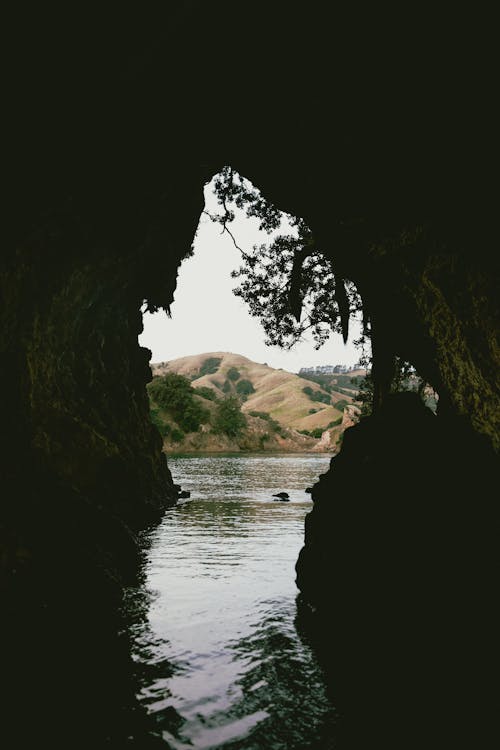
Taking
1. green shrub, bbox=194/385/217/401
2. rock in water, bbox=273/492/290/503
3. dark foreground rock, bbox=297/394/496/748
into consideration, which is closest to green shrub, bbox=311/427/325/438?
green shrub, bbox=194/385/217/401

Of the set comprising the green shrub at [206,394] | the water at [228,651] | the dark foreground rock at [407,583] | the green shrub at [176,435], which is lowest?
the green shrub at [176,435]

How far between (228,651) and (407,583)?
2953 mm

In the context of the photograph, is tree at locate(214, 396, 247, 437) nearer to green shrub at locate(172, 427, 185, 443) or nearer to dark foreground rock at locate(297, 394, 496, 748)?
green shrub at locate(172, 427, 185, 443)

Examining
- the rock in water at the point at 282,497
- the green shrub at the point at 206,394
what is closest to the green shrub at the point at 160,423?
the green shrub at the point at 206,394

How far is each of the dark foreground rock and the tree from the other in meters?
95.5

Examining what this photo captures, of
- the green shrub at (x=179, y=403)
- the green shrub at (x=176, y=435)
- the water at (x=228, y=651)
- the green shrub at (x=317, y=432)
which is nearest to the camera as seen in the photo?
the water at (x=228, y=651)

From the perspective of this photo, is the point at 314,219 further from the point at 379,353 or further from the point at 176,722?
the point at 176,722

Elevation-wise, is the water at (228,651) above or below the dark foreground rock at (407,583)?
below

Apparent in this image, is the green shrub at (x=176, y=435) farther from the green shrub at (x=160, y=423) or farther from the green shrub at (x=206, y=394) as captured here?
the green shrub at (x=206, y=394)

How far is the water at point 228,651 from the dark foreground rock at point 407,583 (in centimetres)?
49

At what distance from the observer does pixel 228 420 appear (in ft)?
345

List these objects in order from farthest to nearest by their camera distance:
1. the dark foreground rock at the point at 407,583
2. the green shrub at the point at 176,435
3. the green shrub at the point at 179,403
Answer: the green shrub at the point at 179,403
the green shrub at the point at 176,435
the dark foreground rock at the point at 407,583

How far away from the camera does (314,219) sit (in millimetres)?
10734

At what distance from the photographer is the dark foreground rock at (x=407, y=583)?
17.6 ft
